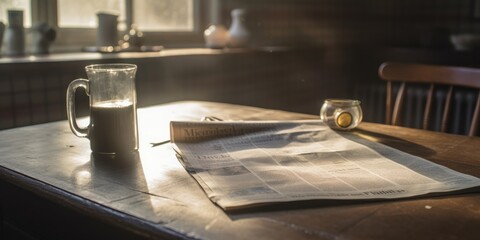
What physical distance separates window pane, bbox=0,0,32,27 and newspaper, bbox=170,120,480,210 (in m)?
1.41

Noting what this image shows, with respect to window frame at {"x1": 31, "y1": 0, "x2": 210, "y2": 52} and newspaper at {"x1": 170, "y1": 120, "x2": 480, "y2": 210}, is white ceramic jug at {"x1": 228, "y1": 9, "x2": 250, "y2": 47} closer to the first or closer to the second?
window frame at {"x1": 31, "y1": 0, "x2": 210, "y2": 52}

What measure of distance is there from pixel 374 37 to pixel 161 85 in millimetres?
2100

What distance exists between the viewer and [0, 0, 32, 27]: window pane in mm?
2078

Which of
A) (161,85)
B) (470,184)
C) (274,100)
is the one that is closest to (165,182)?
(470,184)

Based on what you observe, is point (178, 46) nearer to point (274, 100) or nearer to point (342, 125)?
point (274, 100)

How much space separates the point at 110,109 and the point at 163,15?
75.3 inches

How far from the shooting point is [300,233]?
1.89 feet

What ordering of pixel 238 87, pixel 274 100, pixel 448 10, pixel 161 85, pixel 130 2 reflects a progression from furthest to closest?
pixel 448 10 < pixel 274 100 < pixel 238 87 < pixel 130 2 < pixel 161 85

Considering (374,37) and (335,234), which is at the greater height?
(374,37)

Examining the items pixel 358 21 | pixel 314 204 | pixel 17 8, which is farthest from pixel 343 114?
pixel 358 21

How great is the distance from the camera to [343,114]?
1.11 m

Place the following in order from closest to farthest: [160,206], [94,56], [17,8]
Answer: [160,206]
[94,56]
[17,8]

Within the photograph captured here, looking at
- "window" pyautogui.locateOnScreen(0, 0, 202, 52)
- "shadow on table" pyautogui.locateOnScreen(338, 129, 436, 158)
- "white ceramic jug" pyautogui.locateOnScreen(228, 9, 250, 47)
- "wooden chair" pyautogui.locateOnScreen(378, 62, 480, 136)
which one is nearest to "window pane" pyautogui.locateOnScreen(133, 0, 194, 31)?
"window" pyautogui.locateOnScreen(0, 0, 202, 52)

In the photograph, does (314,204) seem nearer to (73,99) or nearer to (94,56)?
(73,99)
